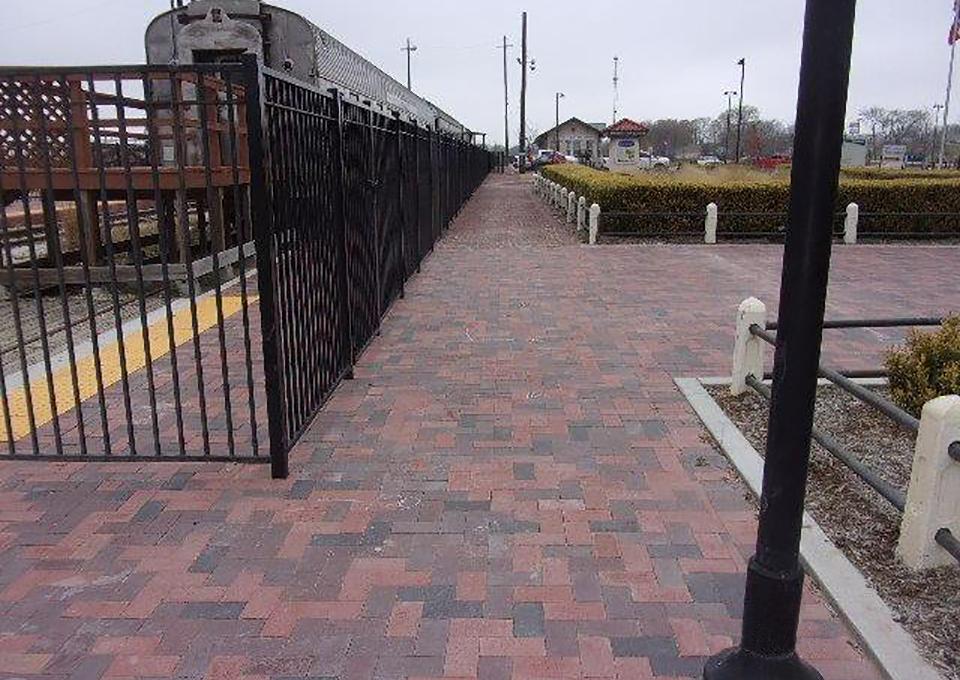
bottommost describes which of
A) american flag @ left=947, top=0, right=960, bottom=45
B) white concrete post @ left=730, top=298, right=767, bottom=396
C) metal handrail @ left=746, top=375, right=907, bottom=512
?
metal handrail @ left=746, top=375, right=907, bottom=512

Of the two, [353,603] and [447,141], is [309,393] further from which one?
[447,141]

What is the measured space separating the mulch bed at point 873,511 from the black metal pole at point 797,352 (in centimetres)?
68

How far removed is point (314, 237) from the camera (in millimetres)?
4945

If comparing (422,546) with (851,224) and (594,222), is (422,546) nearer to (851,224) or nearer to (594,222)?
(594,222)

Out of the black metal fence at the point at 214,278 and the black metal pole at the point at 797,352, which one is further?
the black metal fence at the point at 214,278

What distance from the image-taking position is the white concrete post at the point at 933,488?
3084 mm

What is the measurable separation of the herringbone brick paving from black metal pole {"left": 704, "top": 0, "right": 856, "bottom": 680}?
302 millimetres

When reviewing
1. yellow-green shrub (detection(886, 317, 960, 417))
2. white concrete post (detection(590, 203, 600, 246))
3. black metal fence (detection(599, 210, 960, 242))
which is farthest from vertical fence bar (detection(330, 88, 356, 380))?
black metal fence (detection(599, 210, 960, 242))

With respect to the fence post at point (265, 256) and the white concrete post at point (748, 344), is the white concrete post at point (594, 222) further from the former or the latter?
the fence post at point (265, 256)

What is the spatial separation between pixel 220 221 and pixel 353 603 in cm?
948

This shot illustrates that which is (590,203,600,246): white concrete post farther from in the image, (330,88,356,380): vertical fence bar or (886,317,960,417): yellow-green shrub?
(886,317,960,417): yellow-green shrub

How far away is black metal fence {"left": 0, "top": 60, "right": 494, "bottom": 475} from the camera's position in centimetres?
396

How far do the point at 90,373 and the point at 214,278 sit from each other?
8.07 feet

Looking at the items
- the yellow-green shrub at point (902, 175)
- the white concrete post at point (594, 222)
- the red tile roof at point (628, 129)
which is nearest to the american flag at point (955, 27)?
the yellow-green shrub at point (902, 175)
